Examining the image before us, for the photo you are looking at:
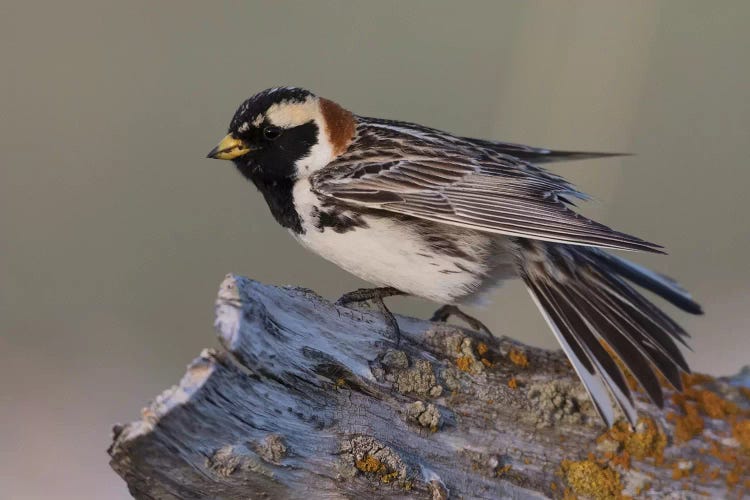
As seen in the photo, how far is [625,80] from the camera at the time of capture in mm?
6562

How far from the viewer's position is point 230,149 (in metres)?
4.54

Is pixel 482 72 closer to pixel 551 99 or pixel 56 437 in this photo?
pixel 551 99

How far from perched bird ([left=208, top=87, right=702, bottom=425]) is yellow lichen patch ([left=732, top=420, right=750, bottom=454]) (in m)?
0.34

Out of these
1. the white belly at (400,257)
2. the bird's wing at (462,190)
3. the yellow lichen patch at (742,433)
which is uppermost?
the bird's wing at (462,190)

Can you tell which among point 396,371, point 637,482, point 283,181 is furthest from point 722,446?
point 283,181

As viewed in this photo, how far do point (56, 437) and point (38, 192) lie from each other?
7.66ft

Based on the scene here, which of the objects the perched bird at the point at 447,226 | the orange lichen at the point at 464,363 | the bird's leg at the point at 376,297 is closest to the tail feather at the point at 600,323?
the perched bird at the point at 447,226

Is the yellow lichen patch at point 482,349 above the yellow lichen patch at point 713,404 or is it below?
above

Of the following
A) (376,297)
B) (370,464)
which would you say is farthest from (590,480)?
(376,297)

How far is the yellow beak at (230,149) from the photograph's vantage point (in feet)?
14.8

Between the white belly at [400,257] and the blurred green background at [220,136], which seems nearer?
the white belly at [400,257]

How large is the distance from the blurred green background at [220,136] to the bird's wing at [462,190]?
168 cm

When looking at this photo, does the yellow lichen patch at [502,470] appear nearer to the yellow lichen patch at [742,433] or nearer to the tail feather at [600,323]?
the tail feather at [600,323]

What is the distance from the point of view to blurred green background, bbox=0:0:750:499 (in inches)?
252
